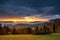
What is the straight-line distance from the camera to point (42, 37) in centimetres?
202

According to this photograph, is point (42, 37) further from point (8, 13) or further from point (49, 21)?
point (8, 13)

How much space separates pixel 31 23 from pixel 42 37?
219 mm

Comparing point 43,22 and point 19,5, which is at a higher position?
point 19,5

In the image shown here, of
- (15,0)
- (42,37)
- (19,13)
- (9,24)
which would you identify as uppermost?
(15,0)

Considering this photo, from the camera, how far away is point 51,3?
2033mm

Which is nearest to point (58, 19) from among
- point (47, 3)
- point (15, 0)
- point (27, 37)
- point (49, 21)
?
point (49, 21)

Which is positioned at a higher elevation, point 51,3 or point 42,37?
point 51,3

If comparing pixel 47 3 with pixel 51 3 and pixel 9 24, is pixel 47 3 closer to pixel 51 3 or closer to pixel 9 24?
pixel 51 3

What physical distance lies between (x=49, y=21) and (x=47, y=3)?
0.22 metres

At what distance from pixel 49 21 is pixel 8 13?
514mm

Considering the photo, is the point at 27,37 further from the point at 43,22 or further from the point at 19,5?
the point at 19,5

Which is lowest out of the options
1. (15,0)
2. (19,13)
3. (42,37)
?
(42,37)

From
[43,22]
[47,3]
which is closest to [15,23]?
[43,22]

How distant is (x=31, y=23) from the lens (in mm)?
2021
